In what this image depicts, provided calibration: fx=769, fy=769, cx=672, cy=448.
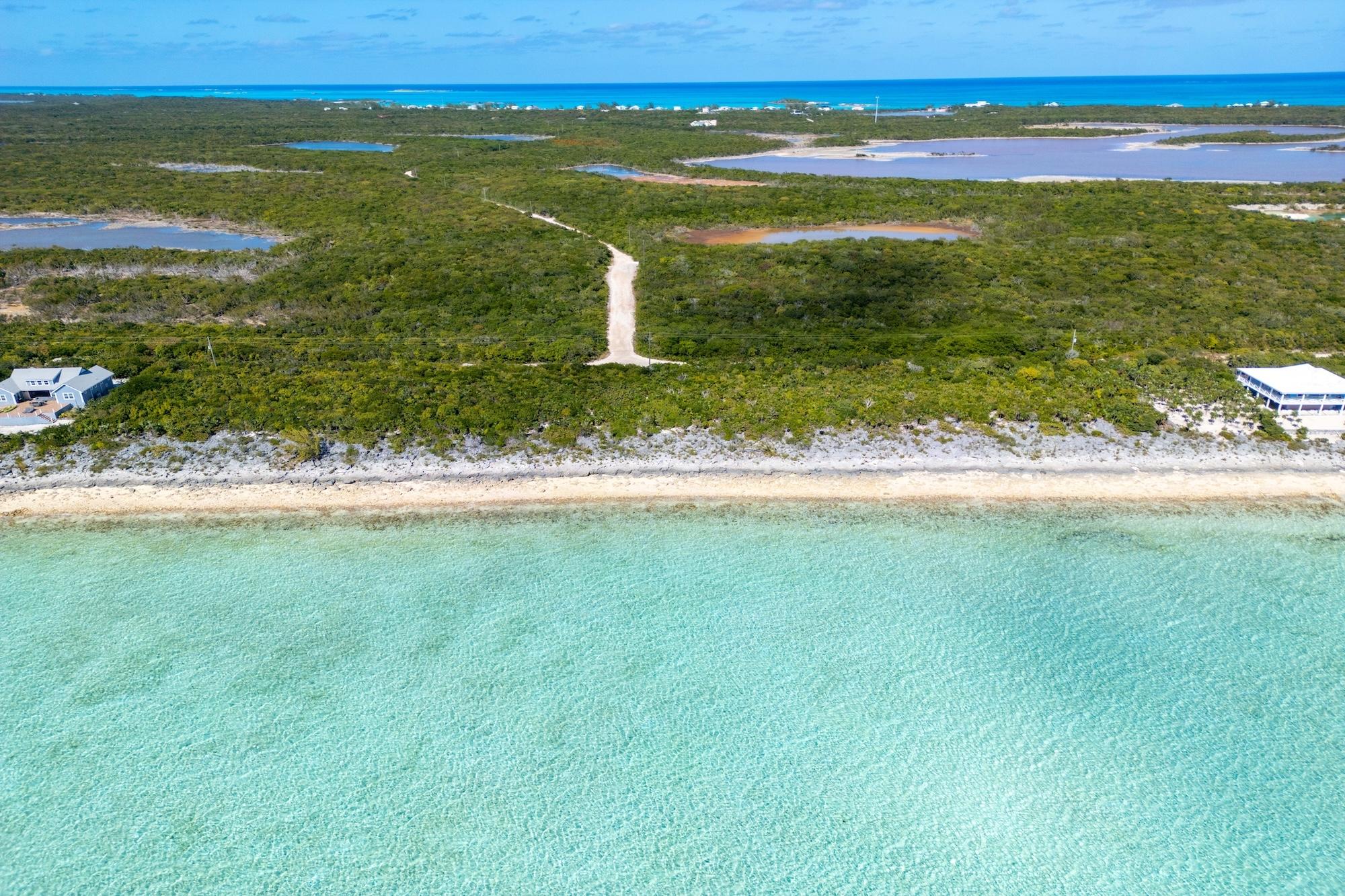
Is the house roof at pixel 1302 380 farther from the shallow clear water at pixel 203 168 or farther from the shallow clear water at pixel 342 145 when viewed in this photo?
the shallow clear water at pixel 342 145

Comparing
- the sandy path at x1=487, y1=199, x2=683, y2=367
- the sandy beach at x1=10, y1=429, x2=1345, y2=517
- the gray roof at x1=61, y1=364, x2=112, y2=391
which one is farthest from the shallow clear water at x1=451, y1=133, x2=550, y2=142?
the sandy beach at x1=10, y1=429, x2=1345, y2=517

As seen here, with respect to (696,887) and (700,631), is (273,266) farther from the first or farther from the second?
(696,887)

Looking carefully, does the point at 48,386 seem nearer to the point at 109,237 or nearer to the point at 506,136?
the point at 109,237

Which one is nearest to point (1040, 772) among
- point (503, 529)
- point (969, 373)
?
point (503, 529)

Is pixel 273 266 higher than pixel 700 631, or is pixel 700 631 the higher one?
pixel 273 266

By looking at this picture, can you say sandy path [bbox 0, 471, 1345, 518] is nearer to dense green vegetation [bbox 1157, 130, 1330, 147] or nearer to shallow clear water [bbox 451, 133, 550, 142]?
dense green vegetation [bbox 1157, 130, 1330, 147]

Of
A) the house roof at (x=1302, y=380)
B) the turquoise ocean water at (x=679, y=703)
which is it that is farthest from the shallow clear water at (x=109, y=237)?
the house roof at (x=1302, y=380)
